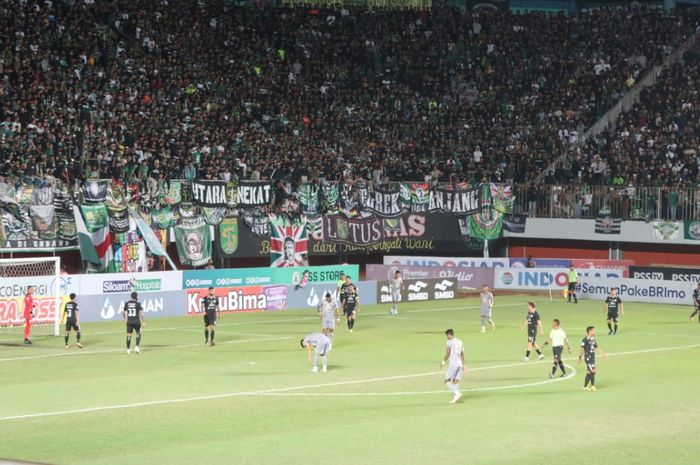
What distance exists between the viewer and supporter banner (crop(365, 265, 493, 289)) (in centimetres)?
6494

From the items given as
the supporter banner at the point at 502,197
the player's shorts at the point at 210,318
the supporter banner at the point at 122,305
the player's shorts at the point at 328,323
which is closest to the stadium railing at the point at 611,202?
the supporter banner at the point at 502,197

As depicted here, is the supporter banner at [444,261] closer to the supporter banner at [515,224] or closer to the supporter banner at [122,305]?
the supporter banner at [515,224]

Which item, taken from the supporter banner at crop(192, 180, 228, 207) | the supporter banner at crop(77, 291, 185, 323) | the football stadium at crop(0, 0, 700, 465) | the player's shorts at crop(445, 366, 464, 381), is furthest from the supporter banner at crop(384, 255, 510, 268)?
the player's shorts at crop(445, 366, 464, 381)

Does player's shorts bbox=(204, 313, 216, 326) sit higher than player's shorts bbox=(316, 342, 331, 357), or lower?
higher

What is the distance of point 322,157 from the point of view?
211 ft

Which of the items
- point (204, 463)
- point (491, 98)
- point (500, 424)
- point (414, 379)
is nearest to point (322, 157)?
point (491, 98)

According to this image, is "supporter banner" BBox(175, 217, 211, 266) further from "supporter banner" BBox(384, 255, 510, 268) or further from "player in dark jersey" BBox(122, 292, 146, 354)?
"player in dark jersey" BBox(122, 292, 146, 354)

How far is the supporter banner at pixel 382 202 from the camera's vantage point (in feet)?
207

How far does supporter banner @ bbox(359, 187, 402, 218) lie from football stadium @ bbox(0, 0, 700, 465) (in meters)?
0.17

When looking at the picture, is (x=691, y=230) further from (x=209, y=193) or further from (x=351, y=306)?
(x=209, y=193)

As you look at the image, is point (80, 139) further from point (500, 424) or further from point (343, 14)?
point (500, 424)

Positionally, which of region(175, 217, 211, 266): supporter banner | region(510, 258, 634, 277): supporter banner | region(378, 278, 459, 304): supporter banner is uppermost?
region(175, 217, 211, 266): supporter banner

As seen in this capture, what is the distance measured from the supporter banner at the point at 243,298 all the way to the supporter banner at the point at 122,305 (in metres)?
0.59

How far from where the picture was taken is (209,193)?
55.6 meters
